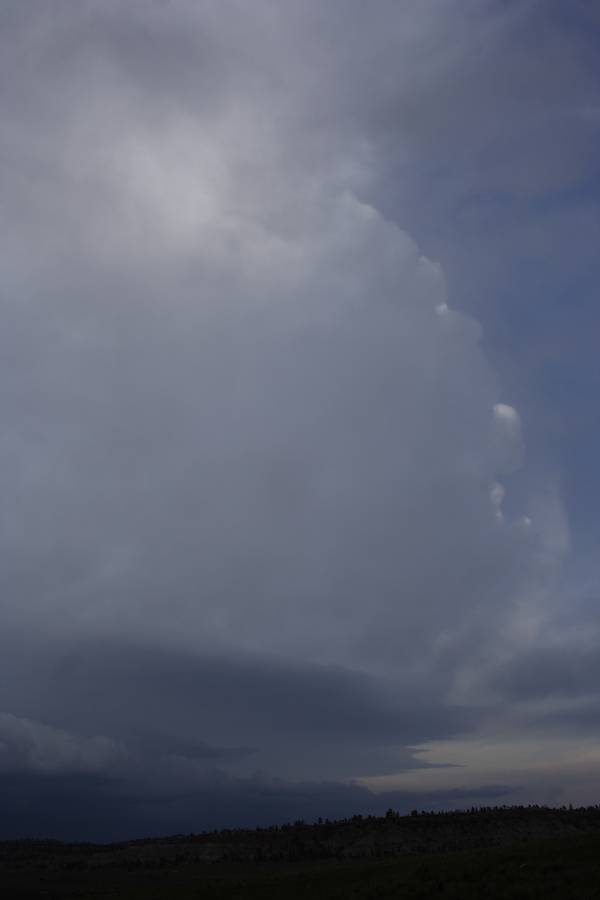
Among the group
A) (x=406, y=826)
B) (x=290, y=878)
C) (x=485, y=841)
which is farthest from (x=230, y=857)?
(x=290, y=878)

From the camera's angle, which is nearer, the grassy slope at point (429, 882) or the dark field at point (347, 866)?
the grassy slope at point (429, 882)

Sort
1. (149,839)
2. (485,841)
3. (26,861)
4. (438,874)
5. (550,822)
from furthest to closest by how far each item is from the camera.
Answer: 1. (149,839)
2. (26,861)
3. (550,822)
4. (485,841)
5. (438,874)

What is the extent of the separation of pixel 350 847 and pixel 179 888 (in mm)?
34902

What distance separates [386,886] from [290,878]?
39.4 feet

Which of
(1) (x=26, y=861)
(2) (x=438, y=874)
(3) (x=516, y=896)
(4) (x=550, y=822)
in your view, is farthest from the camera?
(1) (x=26, y=861)

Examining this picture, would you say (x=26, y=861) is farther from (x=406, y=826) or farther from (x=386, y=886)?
(x=386, y=886)

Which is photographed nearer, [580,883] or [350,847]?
[580,883]

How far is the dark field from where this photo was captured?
48625 millimetres

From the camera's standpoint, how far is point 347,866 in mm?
64688

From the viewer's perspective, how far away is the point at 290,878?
61.0 metres

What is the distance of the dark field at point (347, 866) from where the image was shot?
160 feet

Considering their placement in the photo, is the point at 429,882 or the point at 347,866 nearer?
the point at 429,882

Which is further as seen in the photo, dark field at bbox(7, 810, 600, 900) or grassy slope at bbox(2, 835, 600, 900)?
dark field at bbox(7, 810, 600, 900)

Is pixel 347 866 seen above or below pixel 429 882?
below
